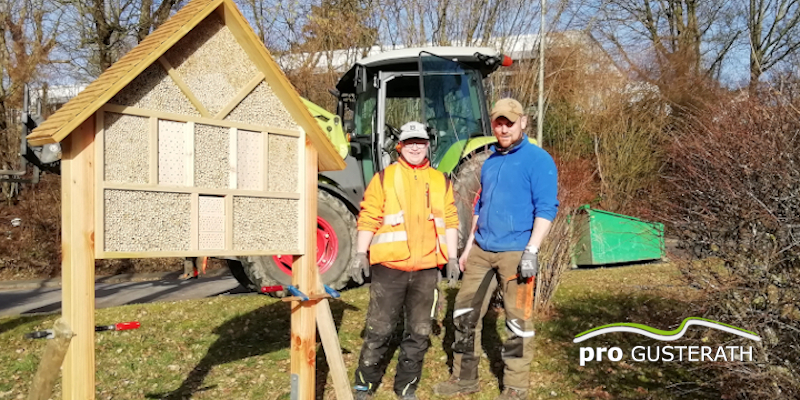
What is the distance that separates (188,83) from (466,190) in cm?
375

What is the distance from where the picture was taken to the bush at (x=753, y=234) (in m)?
2.92

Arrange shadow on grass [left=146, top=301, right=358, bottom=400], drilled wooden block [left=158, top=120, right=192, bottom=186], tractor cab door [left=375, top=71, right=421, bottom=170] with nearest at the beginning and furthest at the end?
drilled wooden block [left=158, top=120, right=192, bottom=186] → shadow on grass [left=146, top=301, right=358, bottom=400] → tractor cab door [left=375, top=71, right=421, bottom=170]

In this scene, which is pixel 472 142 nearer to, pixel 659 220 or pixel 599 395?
pixel 659 220

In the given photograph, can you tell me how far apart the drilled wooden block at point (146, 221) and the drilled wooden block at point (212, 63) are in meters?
0.52

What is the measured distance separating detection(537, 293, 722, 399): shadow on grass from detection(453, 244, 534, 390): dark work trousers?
20.8 inches

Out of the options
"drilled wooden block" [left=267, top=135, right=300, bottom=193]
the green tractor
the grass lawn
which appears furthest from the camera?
the green tractor

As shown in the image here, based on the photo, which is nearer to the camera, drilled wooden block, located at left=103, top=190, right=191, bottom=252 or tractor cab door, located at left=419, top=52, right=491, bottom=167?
drilled wooden block, located at left=103, top=190, right=191, bottom=252

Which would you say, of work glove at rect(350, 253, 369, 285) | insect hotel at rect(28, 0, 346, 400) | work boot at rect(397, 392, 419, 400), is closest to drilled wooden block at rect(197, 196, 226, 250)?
insect hotel at rect(28, 0, 346, 400)

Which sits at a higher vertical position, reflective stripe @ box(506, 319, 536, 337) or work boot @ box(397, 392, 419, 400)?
reflective stripe @ box(506, 319, 536, 337)

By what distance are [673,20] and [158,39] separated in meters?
23.0

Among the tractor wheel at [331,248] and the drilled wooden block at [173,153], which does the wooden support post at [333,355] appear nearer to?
the drilled wooden block at [173,153]

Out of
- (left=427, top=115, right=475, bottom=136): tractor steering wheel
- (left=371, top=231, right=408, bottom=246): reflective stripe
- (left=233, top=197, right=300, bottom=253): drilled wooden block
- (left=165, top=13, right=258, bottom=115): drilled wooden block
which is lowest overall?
(left=371, top=231, right=408, bottom=246): reflective stripe

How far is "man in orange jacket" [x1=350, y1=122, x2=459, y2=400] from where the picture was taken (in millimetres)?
3850

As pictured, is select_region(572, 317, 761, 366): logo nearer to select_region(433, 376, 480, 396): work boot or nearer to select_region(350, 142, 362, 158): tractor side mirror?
select_region(433, 376, 480, 396): work boot
